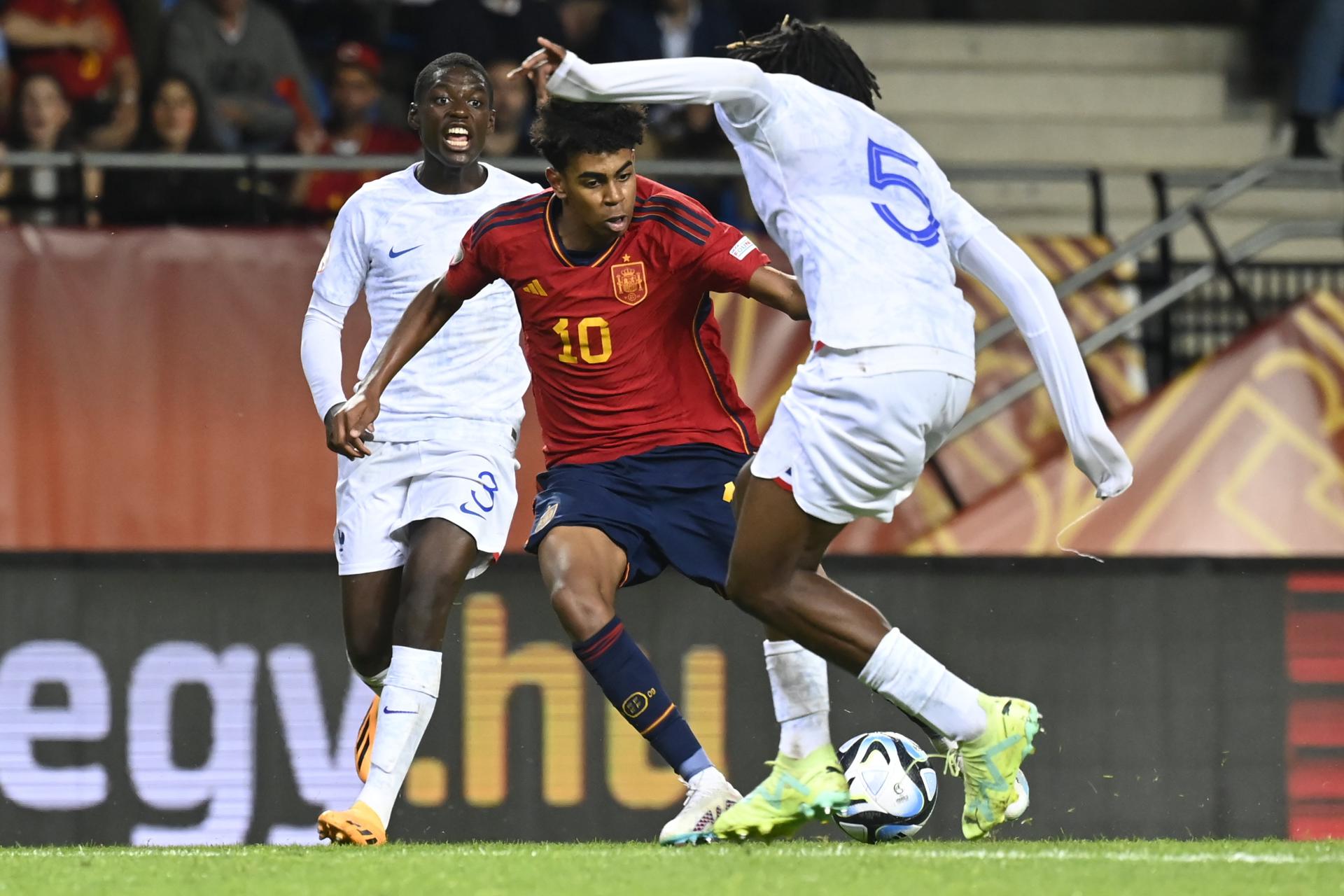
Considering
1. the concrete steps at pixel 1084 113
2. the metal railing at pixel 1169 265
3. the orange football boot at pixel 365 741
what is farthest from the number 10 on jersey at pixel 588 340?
the concrete steps at pixel 1084 113

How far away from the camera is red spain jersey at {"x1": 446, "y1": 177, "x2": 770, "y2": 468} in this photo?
17.6ft

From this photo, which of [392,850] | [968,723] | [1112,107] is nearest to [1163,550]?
[968,723]

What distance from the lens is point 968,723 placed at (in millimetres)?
5031

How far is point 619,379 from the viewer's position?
17.8 ft

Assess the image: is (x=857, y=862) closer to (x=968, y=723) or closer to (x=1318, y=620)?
(x=968, y=723)

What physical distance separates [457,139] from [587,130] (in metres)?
0.95

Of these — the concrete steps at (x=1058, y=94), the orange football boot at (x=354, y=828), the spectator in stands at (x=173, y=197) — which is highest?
the concrete steps at (x=1058, y=94)

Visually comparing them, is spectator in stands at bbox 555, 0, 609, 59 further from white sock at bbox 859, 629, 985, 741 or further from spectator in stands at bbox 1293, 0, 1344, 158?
white sock at bbox 859, 629, 985, 741

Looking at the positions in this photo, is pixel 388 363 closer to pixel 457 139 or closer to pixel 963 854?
pixel 457 139

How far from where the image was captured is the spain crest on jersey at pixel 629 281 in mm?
5383

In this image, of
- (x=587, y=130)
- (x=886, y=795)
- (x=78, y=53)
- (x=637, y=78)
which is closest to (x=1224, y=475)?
(x=886, y=795)

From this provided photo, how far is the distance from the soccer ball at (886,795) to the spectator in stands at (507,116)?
16.0 feet

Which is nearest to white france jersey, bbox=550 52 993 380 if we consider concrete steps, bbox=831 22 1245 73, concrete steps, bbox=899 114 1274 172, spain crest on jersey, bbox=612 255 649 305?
spain crest on jersey, bbox=612 255 649 305

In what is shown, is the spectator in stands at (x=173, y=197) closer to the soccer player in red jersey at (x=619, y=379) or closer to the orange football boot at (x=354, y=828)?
the soccer player in red jersey at (x=619, y=379)
